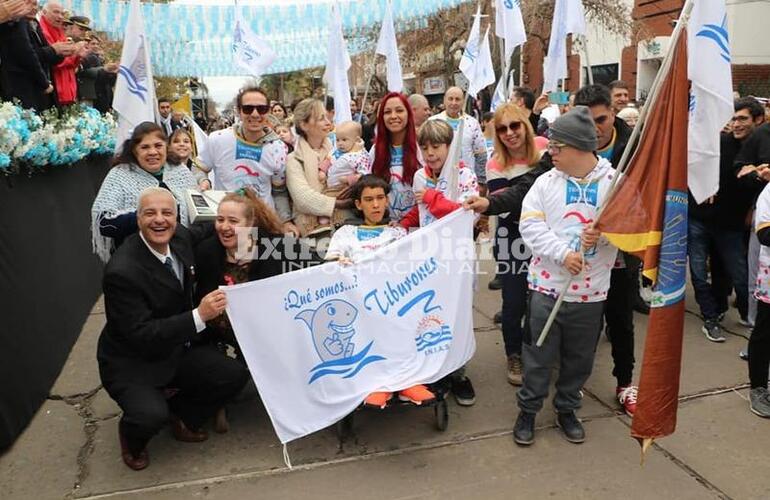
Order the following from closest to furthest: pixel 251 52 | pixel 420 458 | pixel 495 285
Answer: pixel 420 458
pixel 495 285
pixel 251 52

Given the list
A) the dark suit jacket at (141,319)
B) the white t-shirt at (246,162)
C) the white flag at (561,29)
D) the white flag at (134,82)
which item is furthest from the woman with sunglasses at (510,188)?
the white flag at (561,29)

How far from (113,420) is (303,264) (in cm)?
160

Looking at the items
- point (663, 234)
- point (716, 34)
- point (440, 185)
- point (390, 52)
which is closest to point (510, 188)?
point (440, 185)

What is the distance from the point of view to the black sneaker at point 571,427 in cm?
341

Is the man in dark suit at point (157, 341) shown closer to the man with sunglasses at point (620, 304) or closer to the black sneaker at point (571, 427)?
the black sneaker at point (571, 427)

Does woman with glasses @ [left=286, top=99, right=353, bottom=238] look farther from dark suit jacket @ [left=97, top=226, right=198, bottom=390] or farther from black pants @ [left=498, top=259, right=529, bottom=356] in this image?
black pants @ [left=498, top=259, right=529, bottom=356]

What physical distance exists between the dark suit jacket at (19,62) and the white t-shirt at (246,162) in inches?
69.1

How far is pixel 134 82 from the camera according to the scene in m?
4.48

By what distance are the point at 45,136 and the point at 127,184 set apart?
110 centimetres

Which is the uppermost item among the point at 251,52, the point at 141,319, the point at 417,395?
the point at 251,52

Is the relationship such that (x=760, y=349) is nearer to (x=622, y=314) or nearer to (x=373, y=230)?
(x=622, y=314)

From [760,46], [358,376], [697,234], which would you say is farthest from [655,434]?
[760,46]

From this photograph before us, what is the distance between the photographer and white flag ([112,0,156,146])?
14.5 ft

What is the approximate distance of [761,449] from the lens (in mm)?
3279
